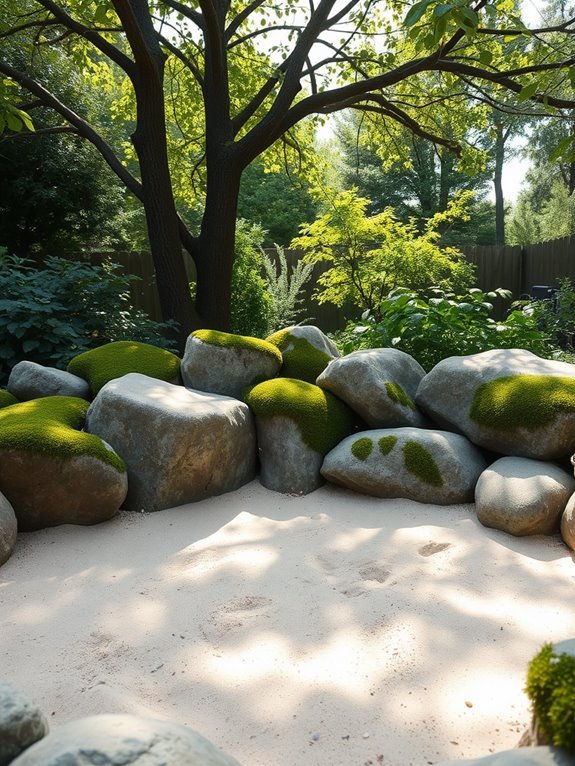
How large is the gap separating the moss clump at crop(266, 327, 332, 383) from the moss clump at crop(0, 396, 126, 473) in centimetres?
160

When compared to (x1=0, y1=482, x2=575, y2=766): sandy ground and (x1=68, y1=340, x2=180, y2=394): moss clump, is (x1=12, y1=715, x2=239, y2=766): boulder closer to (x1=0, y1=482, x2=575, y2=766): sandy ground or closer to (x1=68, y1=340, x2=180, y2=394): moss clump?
(x1=0, y1=482, x2=575, y2=766): sandy ground

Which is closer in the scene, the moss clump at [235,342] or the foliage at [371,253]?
the moss clump at [235,342]

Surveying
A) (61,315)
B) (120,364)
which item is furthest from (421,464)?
(61,315)

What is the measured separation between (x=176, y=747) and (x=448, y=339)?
4021 millimetres

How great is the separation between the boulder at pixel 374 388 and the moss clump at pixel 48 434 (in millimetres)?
1505

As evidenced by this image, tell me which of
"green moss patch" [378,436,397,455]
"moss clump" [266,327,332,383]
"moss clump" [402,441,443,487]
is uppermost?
"moss clump" [266,327,332,383]

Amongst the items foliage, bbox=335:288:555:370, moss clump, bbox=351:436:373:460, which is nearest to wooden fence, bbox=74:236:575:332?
foliage, bbox=335:288:555:370

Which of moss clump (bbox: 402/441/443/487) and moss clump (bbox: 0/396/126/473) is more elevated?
moss clump (bbox: 0/396/126/473)

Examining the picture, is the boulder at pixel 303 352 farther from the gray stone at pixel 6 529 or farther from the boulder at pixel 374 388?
the gray stone at pixel 6 529

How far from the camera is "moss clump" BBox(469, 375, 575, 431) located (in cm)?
352

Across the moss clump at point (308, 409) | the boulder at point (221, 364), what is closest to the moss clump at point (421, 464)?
the moss clump at point (308, 409)

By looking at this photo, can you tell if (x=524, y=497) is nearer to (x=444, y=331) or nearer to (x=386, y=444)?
(x=386, y=444)

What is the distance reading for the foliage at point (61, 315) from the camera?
516 cm

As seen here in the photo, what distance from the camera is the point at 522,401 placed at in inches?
142
